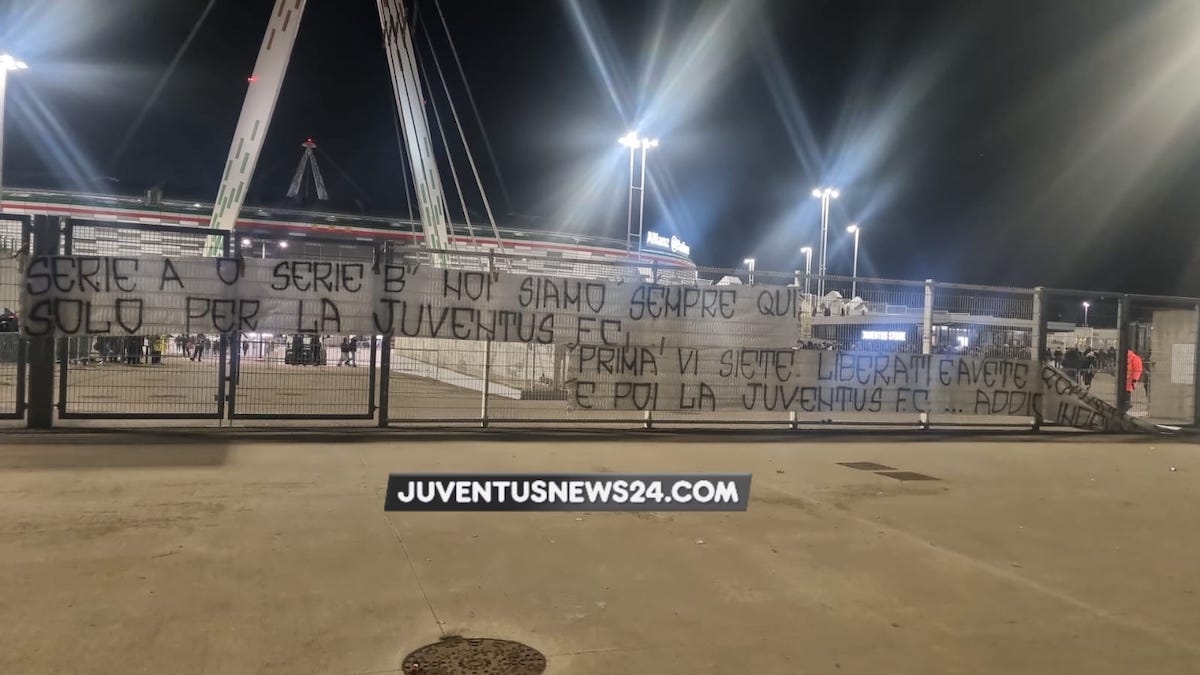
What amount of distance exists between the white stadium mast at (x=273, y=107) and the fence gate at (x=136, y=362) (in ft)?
47.1

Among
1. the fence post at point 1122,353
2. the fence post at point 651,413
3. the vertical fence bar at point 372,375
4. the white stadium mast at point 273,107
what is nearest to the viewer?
the vertical fence bar at point 372,375

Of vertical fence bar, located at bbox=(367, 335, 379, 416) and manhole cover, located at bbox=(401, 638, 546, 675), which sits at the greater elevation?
vertical fence bar, located at bbox=(367, 335, 379, 416)

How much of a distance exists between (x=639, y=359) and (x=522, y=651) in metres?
6.85

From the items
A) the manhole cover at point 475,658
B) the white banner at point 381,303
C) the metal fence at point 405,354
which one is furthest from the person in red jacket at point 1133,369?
the manhole cover at point 475,658

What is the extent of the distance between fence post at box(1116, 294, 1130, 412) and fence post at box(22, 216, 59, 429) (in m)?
15.3

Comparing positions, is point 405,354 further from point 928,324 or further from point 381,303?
point 928,324

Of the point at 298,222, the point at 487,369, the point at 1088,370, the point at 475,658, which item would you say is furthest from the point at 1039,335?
the point at 298,222

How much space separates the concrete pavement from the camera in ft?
12.4

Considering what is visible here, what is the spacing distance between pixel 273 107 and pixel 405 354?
1632cm

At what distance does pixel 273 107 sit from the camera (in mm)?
23297

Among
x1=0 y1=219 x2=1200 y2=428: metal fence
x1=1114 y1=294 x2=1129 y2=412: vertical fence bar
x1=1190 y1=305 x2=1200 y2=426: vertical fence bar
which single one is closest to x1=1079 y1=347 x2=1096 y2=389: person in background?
x1=0 y1=219 x2=1200 y2=428: metal fence

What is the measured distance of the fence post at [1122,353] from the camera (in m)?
13.1

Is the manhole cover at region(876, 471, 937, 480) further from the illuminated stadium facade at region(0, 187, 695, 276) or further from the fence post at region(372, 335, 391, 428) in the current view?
the illuminated stadium facade at region(0, 187, 695, 276)

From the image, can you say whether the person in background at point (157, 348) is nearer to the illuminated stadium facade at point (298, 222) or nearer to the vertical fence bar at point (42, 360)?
the vertical fence bar at point (42, 360)
